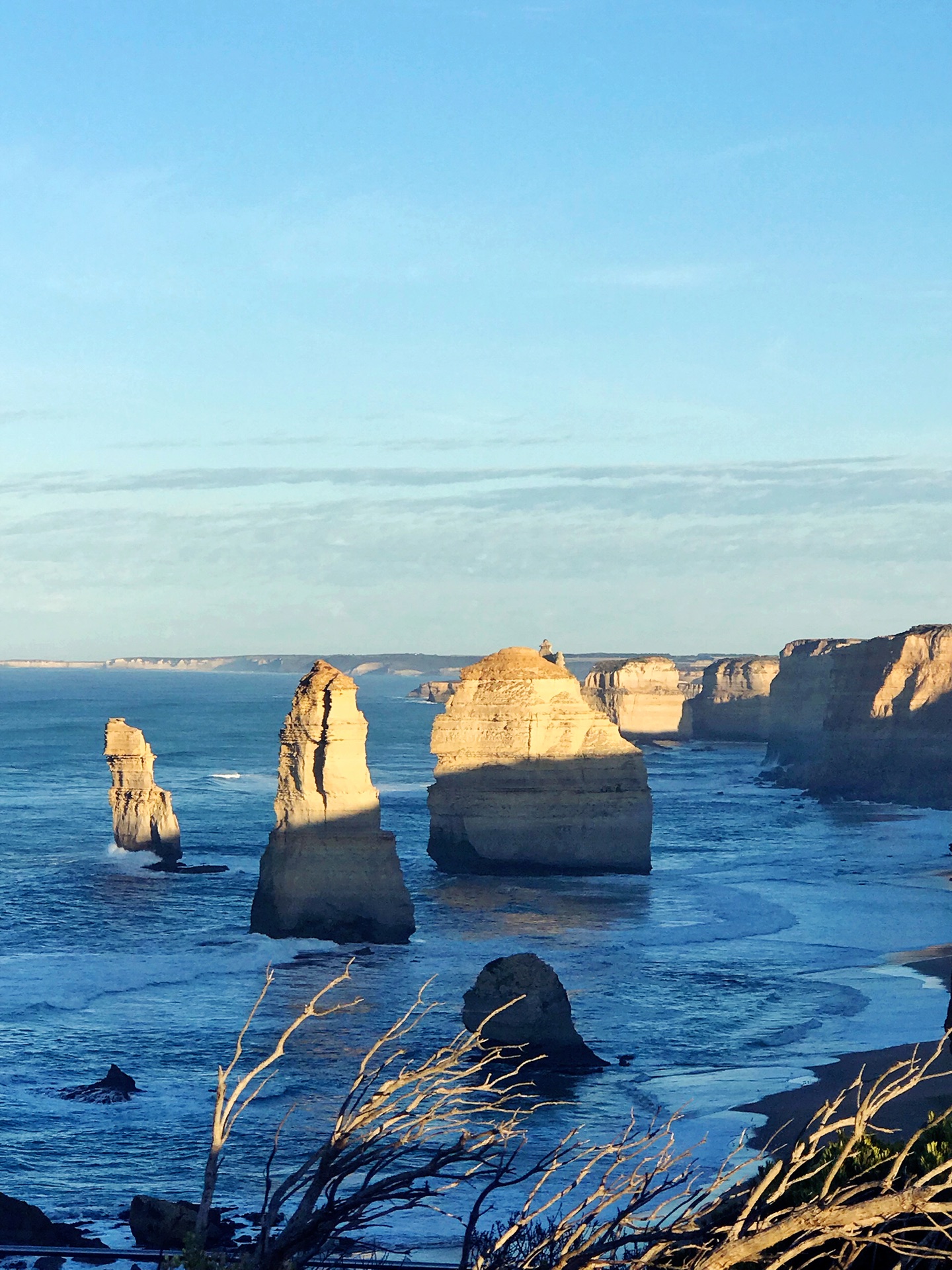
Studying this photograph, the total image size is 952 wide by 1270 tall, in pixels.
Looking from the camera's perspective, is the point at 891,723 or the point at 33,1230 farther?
the point at 891,723

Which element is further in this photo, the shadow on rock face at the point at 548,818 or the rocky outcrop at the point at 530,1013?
the shadow on rock face at the point at 548,818

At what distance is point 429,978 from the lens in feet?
139

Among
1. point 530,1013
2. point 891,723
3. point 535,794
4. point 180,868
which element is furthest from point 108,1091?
point 891,723

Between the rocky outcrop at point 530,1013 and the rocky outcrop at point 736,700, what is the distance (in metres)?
142

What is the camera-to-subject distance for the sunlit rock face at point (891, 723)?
109 meters

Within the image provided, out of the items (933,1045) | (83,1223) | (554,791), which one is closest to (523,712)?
(554,791)

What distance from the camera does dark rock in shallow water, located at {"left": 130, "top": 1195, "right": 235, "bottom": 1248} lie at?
2412 centimetres

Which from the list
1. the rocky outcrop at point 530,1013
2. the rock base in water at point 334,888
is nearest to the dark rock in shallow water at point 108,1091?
the rocky outcrop at point 530,1013

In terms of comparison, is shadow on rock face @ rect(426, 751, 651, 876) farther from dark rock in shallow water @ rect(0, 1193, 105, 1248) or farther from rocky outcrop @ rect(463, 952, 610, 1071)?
dark rock in shallow water @ rect(0, 1193, 105, 1248)

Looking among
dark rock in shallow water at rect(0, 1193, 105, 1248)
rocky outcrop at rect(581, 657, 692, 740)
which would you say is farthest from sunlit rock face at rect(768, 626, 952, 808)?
dark rock in shallow water at rect(0, 1193, 105, 1248)

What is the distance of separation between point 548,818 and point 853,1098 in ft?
135

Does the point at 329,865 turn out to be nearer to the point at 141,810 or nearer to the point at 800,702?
the point at 141,810

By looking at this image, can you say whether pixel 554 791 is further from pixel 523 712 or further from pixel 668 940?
pixel 668 940

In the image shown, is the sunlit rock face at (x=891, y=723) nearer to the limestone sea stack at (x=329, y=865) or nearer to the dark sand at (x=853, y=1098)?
the limestone sea stack at (x=329, y=865)
